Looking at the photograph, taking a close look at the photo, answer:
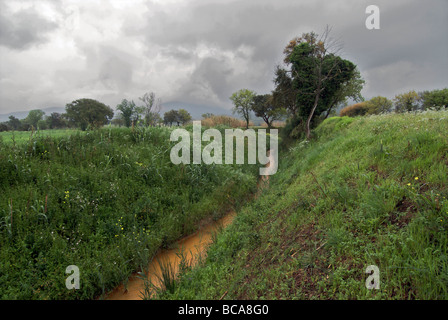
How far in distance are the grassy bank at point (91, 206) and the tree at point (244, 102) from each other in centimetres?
3408

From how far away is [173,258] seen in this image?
512 cm

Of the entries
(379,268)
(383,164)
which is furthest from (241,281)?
(383,164)

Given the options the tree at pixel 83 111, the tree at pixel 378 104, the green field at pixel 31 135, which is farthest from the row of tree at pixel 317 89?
the tree at pixel 83 111

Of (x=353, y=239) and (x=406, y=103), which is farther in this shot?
(x=406, y=103)

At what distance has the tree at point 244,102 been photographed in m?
40.5

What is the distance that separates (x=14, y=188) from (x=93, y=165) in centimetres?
184

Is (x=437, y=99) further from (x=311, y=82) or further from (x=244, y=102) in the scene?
(x=244, y=102)

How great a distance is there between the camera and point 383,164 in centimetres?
423

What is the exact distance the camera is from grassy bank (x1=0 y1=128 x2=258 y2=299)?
375 centimetres

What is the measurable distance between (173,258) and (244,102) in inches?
1530

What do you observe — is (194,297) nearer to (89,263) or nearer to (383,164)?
(89,263)

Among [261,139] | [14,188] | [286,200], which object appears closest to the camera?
[14,188]

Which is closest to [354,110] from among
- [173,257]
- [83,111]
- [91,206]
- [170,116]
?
[173,257]

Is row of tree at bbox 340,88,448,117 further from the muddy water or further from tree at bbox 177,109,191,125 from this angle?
tree at bbox 177,109,191,125
